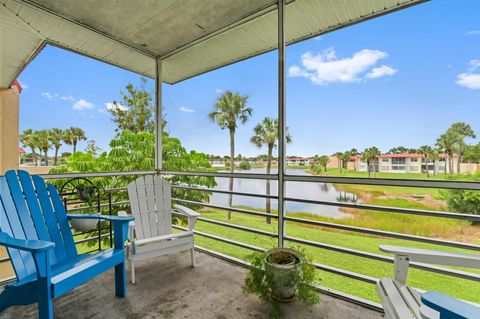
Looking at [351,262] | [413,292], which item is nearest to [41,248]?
[413,292]

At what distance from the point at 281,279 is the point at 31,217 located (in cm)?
190

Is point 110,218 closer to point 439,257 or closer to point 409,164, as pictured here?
point 439,257

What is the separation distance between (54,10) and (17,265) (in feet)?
7.66

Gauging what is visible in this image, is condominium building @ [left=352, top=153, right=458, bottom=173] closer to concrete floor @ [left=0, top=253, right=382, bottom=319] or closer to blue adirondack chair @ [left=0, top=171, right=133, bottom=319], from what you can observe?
concrete floor @ [left=0, top=253, right=382, bottom=319]

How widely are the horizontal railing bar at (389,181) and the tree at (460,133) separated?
2.37 metres

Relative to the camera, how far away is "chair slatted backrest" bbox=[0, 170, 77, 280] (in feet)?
5.03

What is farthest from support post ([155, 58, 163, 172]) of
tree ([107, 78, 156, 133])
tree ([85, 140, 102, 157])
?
tree ([107, 78, 156, 133])

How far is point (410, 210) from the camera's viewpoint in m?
1.74

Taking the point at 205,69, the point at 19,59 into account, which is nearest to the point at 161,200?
the point at 205,69

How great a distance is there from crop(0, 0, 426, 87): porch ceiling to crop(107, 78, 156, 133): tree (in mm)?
4142

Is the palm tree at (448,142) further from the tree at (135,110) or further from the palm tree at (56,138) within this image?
the tree at (135,110)

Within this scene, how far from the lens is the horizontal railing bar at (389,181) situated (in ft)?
4.69

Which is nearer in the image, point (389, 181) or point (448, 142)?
point (389, 181)

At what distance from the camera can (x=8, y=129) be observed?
4707 mm
